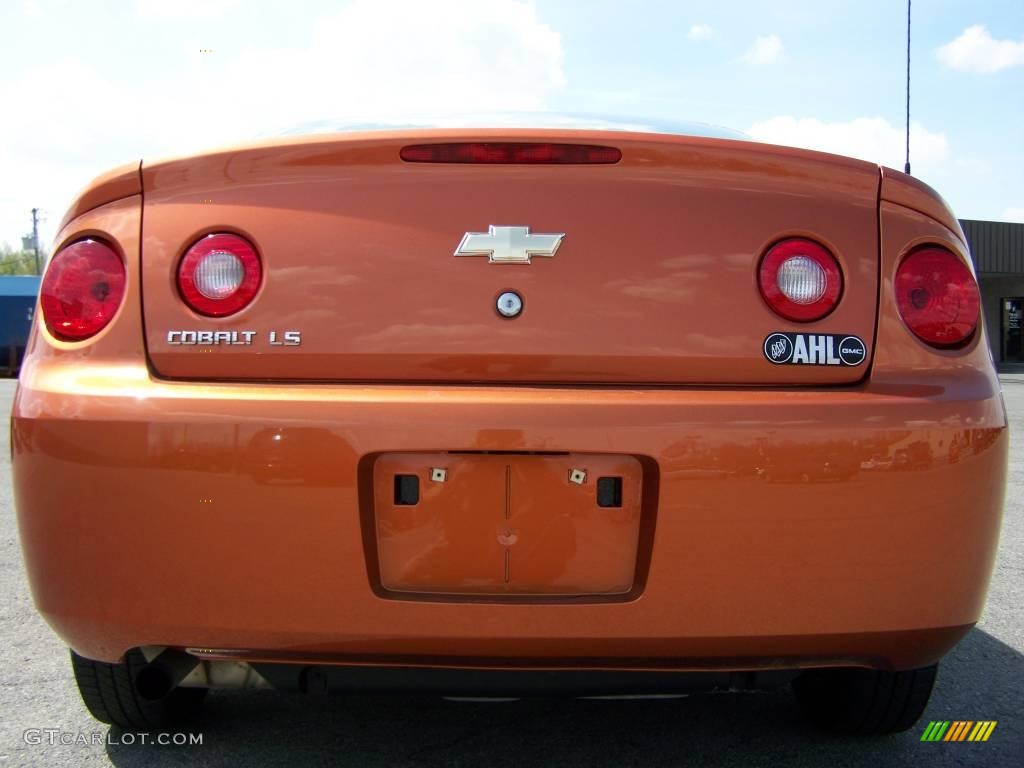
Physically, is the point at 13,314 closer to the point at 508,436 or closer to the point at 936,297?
the point at 508,436

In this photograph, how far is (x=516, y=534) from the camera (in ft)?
5.35

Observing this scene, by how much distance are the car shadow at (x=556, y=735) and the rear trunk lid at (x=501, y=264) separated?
0.76 meters

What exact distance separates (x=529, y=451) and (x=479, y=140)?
60cm

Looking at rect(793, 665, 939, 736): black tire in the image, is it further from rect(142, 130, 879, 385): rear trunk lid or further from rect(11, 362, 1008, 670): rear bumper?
rect(142, 130, 879, 385): rear trunk lid

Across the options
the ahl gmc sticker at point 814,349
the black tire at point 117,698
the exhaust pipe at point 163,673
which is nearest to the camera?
the ahl gmc sticker at point 814,349

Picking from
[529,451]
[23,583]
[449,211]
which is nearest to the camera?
[529,451]

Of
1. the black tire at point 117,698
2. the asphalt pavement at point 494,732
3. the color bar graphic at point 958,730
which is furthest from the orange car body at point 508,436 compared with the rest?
the color bar graphic at point 958,730

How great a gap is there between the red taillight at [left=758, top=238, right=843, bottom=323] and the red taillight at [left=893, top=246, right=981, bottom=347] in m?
0.14

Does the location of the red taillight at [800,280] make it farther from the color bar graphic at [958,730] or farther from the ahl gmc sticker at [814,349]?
the color bar graphic at [958,730]

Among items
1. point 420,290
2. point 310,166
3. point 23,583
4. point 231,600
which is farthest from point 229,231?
point 23,583

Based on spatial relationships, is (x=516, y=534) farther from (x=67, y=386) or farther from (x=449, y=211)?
(x=67, y=386)

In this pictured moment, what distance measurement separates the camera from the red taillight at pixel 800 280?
173 cm

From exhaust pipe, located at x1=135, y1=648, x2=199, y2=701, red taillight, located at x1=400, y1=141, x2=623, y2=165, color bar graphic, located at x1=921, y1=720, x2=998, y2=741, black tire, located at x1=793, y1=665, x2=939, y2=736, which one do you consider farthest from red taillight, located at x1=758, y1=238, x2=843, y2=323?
exhaust pipe, located at x1=135, y1=648, x2=199, y2=701

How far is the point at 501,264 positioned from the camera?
1.68 meters
